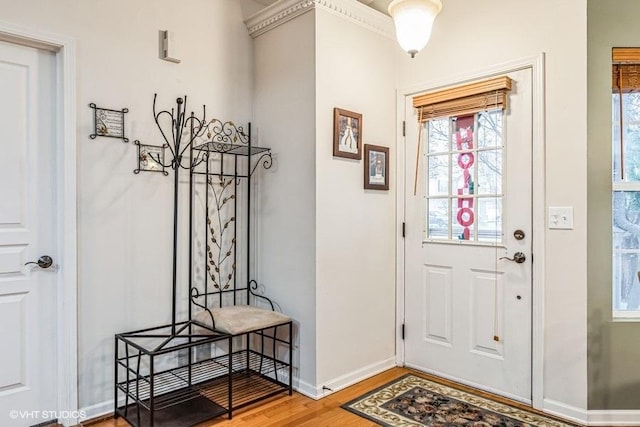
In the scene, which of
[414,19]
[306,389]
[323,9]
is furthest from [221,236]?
[414,19]

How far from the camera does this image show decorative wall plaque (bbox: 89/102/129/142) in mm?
2424

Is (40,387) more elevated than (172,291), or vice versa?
(172,291)

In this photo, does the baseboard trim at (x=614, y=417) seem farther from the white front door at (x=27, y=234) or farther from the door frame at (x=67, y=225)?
the white front door at (x=27, y=234)

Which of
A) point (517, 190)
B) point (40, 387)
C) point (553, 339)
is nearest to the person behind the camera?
point (40, 387)

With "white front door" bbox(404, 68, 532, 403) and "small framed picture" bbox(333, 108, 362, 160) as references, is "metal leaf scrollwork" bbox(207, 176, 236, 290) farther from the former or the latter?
"white front door" bbox(404, 68, 532, 403)

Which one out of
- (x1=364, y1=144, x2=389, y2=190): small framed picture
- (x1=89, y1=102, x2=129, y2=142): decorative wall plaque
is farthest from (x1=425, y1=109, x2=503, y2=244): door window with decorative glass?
(x1=89, y1=102, x2=129, y2=142): decorative wall plaque

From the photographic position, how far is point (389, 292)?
3.23 meters

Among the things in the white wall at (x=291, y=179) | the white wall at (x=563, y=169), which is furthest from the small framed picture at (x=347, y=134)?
the white wall at (x=563, y=169)

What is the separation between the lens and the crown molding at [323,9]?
280 cm

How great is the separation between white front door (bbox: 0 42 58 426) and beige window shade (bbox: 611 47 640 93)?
3162mm

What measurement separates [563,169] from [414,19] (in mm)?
1227

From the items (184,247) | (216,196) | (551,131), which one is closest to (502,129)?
(551,131)

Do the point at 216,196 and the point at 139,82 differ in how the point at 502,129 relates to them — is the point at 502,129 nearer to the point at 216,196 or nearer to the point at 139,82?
the point at 216,196

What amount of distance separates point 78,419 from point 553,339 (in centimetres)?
275
